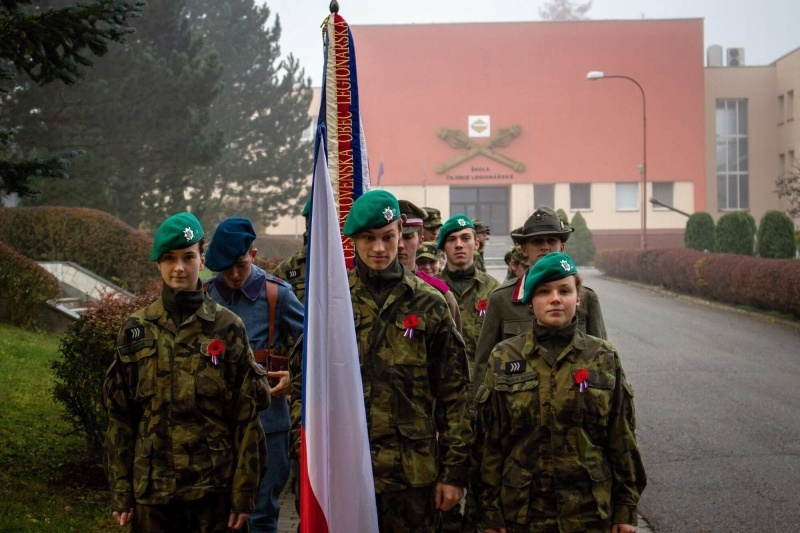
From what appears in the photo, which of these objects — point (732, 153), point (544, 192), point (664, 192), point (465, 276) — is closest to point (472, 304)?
point (465, 276)

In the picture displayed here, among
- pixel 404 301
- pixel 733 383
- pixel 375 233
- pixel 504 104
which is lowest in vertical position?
pixel 733 383

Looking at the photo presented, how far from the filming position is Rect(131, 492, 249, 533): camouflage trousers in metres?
3.81

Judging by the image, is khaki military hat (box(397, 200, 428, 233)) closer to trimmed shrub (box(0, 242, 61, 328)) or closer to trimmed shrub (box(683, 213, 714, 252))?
trimmed shrub (box(0, 242, 61, 328))

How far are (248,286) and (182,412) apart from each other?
4.61 feet

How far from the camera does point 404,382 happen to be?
3.95 m

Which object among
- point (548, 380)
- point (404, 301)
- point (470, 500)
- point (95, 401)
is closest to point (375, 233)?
point (404, 301)

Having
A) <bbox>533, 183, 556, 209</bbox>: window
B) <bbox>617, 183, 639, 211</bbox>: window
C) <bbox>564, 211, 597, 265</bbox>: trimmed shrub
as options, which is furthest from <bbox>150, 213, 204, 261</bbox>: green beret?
<bbox>617, 183, 639, 211</bbox>: window

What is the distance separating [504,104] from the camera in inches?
2406

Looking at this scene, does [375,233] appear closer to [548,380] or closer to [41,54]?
[548,380]

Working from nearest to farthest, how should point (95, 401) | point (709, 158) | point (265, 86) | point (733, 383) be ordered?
point (95, 401), point (733, 383), point (265, 86), point (709, 158)

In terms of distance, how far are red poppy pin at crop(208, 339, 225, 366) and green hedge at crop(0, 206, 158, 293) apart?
54.2 ft

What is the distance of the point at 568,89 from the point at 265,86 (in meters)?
25.0

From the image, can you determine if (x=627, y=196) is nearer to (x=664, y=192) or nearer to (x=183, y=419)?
(x=664, y=192)

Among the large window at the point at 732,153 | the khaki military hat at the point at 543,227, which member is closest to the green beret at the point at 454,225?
the khaki military hat at the point at 543,227
